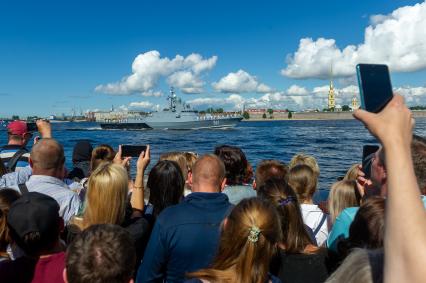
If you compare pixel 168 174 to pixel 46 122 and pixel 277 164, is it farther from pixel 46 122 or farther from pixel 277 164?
pixel 46 122

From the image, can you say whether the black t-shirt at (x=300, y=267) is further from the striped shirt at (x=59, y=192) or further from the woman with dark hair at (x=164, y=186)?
the striped shirt at (x=59, y=192)

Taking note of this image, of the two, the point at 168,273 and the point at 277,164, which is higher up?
the point at 277,164

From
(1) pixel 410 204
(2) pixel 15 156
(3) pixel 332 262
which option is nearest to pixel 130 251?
(3) pixel 332 262

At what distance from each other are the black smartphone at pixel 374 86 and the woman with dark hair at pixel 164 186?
7.64ft

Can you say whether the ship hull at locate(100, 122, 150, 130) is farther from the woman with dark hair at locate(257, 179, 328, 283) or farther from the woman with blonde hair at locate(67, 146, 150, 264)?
the woman with dark hair at locate(257, 179, 328, 283)

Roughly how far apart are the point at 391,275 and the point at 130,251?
1.36 metres

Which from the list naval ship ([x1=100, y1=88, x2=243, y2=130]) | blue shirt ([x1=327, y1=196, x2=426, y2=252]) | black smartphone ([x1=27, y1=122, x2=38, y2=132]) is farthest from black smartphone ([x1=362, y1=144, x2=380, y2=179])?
naval ship ([x1=100, y1=88, x2=243, y2=130])

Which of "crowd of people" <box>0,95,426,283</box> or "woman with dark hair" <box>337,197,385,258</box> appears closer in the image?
"crowd of people" <box>0,95,426,283</box>

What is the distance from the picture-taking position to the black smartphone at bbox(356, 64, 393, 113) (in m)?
1.13

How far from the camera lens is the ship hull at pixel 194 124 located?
7381cm

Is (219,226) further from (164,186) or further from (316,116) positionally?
(316,116)

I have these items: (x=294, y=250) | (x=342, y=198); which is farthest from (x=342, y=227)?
(x=342, y=198)

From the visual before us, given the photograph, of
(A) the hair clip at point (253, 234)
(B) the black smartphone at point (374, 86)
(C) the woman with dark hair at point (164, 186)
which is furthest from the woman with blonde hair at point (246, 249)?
(C) the woman with dark hair at point (164, 186)

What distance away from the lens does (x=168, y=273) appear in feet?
8.43
